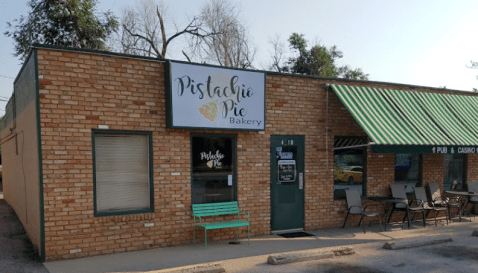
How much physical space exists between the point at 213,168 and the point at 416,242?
4444 mm

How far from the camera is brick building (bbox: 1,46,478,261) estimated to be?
257 inches

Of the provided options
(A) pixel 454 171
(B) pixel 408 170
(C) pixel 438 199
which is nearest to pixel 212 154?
(B) pixel 408 170

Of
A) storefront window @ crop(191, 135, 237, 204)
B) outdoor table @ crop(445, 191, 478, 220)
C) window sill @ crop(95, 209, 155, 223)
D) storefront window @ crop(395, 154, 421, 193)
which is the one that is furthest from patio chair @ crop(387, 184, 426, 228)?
window sill @ crop(95, 209, 155, 223)

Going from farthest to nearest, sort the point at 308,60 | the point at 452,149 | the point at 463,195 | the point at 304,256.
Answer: the point at 308,60 < the point at 463,195 < the point at 452,149 < the point at 304,256

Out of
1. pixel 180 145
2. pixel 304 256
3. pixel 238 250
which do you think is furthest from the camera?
pixel 180 145

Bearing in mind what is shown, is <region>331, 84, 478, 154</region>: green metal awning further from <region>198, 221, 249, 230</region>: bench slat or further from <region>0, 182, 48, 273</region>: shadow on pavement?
<region>0, 182, 48, 273</region>: shadow on pavement

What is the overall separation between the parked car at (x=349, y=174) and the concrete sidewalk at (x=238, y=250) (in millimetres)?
1225

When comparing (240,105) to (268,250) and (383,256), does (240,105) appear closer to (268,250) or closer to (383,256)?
(268,250)

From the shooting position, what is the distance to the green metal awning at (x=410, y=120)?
8414 mm

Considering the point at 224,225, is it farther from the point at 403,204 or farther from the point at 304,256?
the point at 403,204

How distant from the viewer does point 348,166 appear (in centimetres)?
969

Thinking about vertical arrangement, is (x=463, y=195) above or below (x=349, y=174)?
below

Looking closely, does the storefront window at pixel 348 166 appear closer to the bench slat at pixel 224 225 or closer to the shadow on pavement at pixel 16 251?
the bench slat at pixel 224 225

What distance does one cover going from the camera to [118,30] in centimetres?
2550
